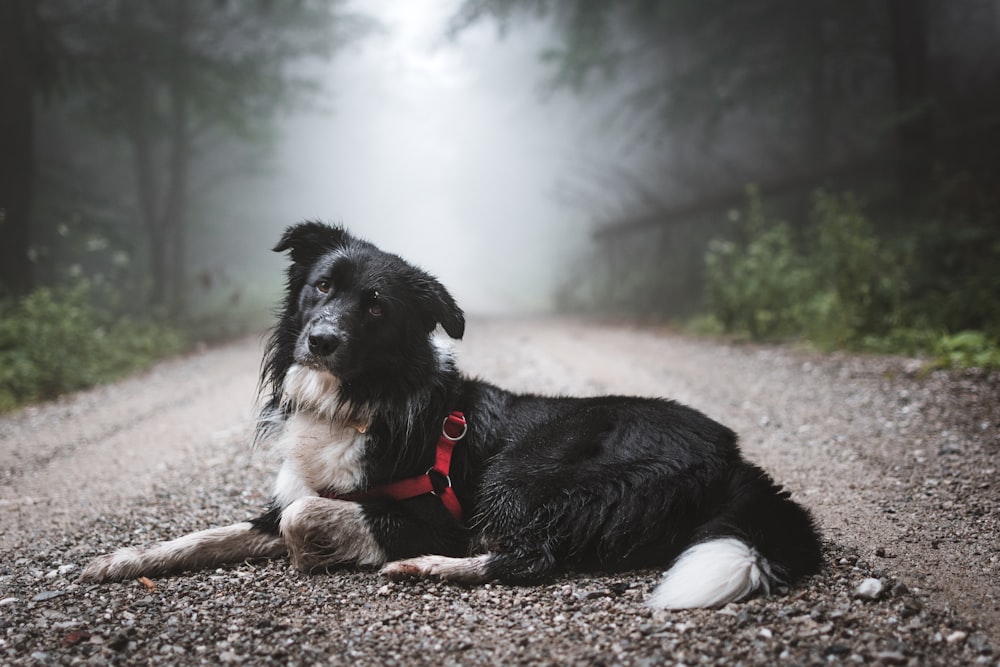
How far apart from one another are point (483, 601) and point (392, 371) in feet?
3.62

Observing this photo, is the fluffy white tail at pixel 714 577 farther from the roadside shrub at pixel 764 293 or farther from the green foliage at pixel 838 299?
the roadside shrub at pixel 764 293

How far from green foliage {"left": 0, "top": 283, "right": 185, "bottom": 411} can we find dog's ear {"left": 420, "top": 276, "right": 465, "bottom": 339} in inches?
232

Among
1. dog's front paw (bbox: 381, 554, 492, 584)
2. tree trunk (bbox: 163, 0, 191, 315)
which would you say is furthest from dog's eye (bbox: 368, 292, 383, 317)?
tree trunk (bbox: 163, 0, 191, 315)

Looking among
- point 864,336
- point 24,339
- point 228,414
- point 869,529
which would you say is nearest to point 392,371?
point 869,529

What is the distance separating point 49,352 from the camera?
734cm

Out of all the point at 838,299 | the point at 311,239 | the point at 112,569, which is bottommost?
the point at 112,569

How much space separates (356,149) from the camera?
3975 cm

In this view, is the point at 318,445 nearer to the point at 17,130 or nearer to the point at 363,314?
the point at 363,314

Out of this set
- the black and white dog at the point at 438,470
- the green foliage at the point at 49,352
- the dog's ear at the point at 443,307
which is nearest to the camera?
the black and white dog at the point at 438,470

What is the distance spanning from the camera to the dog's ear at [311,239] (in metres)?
3.17

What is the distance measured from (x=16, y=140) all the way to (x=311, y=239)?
906 cm

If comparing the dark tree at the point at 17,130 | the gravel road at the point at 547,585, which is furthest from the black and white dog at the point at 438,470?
the dark tree at the point at 17,130

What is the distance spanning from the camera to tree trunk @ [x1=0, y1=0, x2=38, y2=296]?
8.98 metres

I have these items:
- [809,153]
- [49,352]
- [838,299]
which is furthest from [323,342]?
[809,153]
